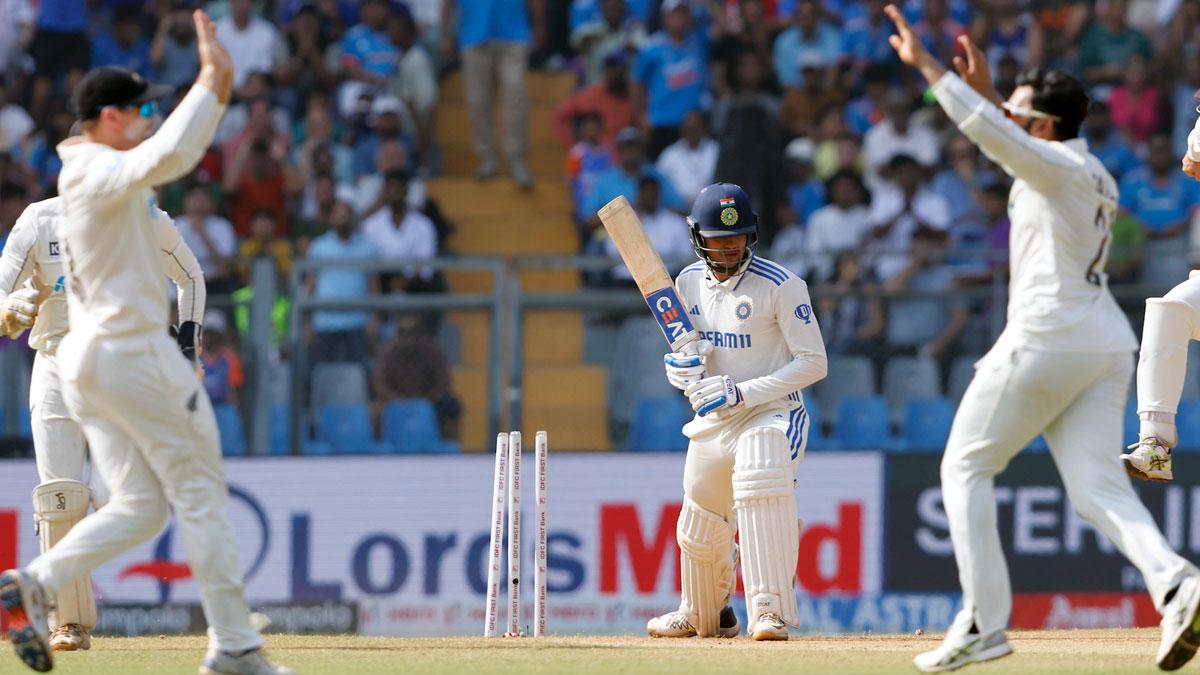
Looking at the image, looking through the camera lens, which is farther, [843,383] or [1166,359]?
[843,383]

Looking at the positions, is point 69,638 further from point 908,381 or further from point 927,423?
point 927,423

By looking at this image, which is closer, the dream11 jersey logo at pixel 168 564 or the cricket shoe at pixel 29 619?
the cricket shoe at pixel 29 619

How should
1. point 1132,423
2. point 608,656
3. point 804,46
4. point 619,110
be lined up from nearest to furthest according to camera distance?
point 608,656 → point 1132,423 → point 619,110 → point 804,46

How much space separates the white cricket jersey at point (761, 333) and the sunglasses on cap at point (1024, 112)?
2.02 metres

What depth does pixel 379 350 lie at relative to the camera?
526 inches

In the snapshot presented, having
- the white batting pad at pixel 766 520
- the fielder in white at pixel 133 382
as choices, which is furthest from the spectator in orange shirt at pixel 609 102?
the fielder in white at pixel 133 382

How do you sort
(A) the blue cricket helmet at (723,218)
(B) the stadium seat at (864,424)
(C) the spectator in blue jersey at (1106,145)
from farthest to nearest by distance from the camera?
(C) the spectator in blue jersey at (1106,145)
(B) the stadium seat at (864,424)
(A) the blue cricket helmet at (723,218)

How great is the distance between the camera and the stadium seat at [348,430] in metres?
13.5

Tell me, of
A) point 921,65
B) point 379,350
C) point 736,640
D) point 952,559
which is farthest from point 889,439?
point 921,65

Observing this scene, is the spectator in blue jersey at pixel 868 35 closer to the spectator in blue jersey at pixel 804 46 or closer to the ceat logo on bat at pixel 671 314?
the spectator in blue jersey at pixel 804 46

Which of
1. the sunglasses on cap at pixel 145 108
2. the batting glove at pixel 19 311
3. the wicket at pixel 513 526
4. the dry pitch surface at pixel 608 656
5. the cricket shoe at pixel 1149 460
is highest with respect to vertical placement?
the sunglasses on cap at pixel 145 108

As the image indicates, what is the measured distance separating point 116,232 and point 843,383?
746 cm

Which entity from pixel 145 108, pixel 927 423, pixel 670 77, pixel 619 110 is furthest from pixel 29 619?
pixel 670 77

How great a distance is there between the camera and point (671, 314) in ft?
30.5
